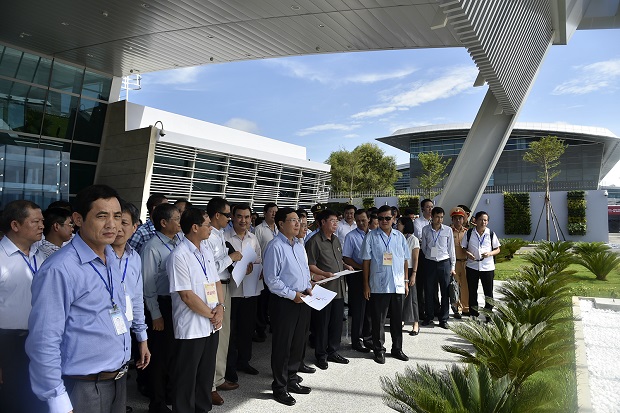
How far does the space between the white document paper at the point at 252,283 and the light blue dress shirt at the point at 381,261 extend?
4.78 ft

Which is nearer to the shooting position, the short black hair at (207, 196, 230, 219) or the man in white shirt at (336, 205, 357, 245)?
the short black hair at (207, 196, 230, 219)

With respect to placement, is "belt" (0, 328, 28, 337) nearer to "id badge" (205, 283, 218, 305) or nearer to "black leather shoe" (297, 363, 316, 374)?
"id badge" (205, 283, 218, 305)

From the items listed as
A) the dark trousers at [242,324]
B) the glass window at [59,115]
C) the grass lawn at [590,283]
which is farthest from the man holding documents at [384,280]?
the glass window at [59,115]

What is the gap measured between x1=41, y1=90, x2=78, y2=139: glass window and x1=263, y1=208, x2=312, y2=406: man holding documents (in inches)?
478

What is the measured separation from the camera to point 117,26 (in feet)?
35.7

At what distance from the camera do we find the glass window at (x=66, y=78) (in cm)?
1380

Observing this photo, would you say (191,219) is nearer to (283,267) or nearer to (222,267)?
(222,267)

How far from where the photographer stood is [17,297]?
10.1 ft

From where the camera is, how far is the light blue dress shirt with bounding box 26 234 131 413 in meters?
Answer: 1.95

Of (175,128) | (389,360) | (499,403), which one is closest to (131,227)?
(499,403)

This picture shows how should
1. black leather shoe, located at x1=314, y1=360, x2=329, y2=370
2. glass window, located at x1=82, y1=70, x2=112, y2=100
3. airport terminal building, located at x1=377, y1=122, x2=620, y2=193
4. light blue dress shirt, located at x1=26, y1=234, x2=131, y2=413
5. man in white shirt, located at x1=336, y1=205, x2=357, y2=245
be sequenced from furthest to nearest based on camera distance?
1. airport terminal building, located at x1=377, y1=122, x2=620, y2=193
2. glass window, located at x1=82, y1=70, x2=112, y2=100
3. man in white shirt, located at x1=336, y1=205, x2=357, y2=245
4. black leather shoe, located at x1=314, y1=360, x2=329, y2=370
5. light blue dress shirt, located at x1=26, y1=234, x2=131, y2=413

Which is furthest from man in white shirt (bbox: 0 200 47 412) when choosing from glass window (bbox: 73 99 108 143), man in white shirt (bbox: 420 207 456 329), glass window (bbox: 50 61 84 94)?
glass window (bbox: 73 99 108 143)

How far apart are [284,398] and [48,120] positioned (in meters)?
13.1

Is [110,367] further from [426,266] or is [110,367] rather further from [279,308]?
[426,266]
